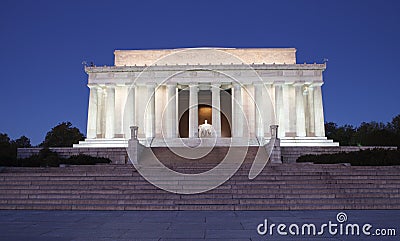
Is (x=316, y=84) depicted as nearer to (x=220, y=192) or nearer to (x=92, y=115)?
(x=92, y=115)

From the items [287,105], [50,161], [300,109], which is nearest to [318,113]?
[300,109]

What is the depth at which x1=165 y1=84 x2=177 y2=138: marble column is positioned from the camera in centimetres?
5297

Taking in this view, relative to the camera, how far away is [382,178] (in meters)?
23.3

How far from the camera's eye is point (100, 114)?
55.3 metres

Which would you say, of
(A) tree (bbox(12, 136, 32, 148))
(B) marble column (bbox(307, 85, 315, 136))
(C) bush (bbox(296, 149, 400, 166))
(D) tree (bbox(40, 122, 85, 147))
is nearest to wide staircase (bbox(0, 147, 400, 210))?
(C) bush (bbox(296, 149, 400, 166))

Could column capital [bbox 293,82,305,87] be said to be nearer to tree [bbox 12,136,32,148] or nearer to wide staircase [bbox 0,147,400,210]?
wide staircase [bbox 0,147,400,210]

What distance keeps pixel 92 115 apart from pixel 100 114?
1.59 m

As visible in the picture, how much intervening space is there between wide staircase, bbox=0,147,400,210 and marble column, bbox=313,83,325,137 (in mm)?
26686

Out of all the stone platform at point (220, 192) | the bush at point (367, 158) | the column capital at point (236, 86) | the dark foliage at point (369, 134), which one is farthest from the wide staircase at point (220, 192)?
the column capital at point (236, 86)

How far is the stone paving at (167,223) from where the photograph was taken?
11609 mm

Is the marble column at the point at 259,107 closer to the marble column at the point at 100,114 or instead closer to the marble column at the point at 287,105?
the marble column at the point at 287,105

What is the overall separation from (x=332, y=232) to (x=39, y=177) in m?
17.9

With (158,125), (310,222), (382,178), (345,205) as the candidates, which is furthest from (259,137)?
(310,222)

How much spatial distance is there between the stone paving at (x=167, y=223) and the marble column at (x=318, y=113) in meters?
34.9
